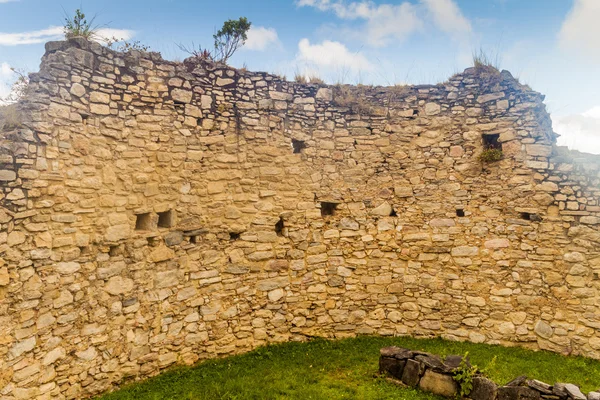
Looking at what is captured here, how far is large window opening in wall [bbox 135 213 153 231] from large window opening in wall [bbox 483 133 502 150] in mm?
6871

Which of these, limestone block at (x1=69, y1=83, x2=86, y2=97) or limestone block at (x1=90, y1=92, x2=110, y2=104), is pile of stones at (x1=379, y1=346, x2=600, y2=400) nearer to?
limestone block at (x1=90, y1=92, x2=110, y2=104)

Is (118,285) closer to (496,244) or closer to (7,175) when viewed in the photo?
(7,175)

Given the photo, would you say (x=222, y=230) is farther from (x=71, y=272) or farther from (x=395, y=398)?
(x=395, y=398)

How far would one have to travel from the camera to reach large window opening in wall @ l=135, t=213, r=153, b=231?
23.7 ft

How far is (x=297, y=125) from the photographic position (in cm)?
884

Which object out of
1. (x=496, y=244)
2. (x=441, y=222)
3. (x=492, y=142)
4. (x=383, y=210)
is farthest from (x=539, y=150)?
(x=383, y=210)

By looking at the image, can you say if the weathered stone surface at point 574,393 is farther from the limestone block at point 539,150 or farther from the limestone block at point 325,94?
the limestone block at point 325,94

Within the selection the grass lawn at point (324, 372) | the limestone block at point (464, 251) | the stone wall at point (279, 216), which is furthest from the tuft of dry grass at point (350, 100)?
the grass lawn at point (324, 372)

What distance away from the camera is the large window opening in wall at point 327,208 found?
9023 mm

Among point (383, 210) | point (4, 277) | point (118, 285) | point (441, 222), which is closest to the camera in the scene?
point (4, 277)

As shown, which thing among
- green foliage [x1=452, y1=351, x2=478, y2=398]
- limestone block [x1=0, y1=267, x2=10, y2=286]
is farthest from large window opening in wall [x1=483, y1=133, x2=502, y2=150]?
limestone block [x1=0, y1=267, x2=10, y2=286]

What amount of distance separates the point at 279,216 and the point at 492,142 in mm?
4809

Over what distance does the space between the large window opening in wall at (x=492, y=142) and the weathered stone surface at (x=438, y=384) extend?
4.85 meters

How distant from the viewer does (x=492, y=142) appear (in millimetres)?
9086
